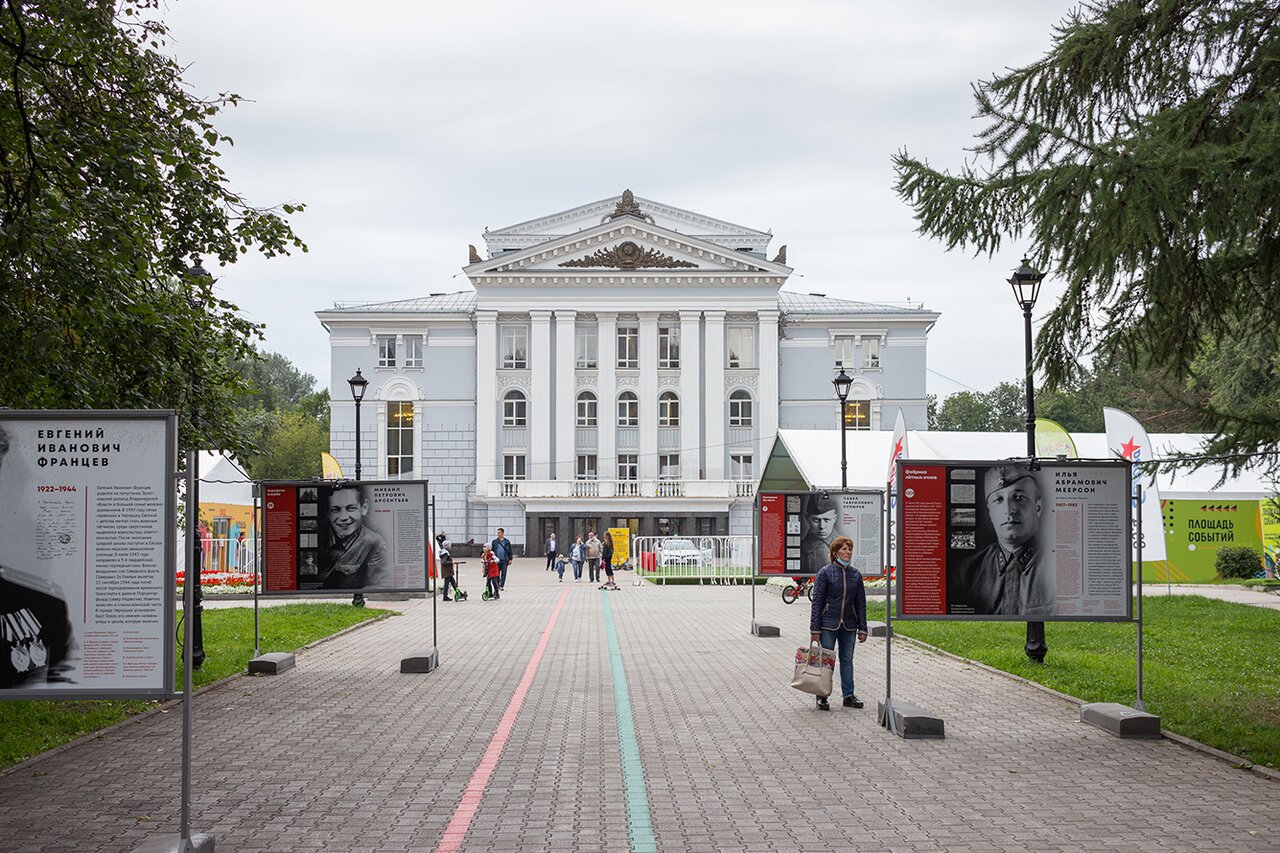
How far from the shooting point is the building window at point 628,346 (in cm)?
7619

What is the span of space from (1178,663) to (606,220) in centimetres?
6483

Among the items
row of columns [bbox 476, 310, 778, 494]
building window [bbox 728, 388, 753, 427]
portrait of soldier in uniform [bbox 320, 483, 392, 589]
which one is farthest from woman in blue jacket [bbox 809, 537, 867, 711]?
building window [bbox 728, 388, 753, 427]

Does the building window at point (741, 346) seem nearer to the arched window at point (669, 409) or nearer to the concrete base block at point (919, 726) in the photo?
the arched window at point (669, 409)

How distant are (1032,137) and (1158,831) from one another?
535 centimetres

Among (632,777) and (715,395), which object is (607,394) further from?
(632,777)

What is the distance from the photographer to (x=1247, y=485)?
41.1m

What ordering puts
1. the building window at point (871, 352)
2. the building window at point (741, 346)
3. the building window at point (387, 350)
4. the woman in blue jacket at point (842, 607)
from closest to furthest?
the woman in blue jacket at point (842, 607)
the building window at point (741, 346)
the building window at point (387, 350)
the building window at point (871, 352)

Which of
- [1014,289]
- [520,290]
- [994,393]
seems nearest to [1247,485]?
[1014,289]

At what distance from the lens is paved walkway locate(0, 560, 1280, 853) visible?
791cm

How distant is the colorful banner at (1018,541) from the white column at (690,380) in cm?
6247

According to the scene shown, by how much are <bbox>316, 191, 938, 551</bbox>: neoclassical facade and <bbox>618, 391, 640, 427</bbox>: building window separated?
0.08m

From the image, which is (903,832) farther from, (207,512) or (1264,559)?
(1264,559)

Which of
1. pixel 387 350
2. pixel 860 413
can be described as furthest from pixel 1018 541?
pixel 387 350

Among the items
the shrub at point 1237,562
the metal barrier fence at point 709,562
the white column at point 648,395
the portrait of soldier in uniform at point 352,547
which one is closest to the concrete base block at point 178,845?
the portrait of soldier in uniform at point 352,547
